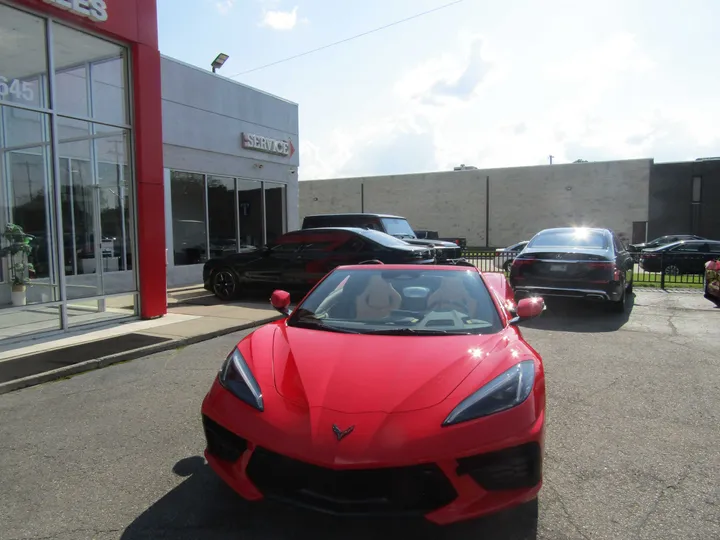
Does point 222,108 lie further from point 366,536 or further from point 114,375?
point 366,536

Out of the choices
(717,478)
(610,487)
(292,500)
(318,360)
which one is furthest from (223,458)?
(717,478)

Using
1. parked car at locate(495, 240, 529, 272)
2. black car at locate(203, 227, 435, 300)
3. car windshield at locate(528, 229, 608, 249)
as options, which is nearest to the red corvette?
black car at locate(203, 227, 435, 300)

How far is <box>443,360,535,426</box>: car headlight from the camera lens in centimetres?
246

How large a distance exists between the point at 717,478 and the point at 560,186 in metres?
37.1

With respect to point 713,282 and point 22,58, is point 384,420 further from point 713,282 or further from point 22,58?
point 713,282

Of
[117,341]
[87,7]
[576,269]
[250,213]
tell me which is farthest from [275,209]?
[576,269]

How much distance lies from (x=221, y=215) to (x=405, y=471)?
1382cm

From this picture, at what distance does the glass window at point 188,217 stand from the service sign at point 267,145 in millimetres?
1985

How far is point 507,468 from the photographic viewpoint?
240cm

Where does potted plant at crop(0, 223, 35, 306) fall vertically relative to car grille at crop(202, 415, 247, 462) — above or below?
above

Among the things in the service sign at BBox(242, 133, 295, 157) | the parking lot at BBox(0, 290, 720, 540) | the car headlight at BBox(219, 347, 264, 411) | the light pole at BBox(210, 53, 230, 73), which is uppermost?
the light pole at BBox(210, 53, 230, 73)

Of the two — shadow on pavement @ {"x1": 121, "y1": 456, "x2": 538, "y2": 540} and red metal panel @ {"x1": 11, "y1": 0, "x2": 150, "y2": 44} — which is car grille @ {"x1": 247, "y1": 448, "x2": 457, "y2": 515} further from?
red metal panel @ {"x1": 11, "y1": 0, "x2": 150, "y2": 44}

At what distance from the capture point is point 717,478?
3137mm

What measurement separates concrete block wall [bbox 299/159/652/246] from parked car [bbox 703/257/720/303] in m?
26.3
